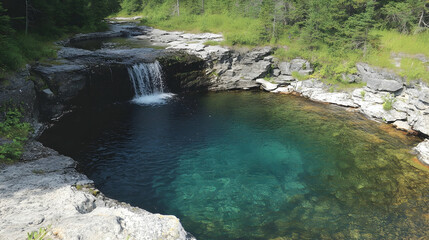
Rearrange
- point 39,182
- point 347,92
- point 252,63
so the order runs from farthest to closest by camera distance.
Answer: point 252,63 < point 347,92 < point 39,182

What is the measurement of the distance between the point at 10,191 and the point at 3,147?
11.8 feet

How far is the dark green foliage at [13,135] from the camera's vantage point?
37.3 feet

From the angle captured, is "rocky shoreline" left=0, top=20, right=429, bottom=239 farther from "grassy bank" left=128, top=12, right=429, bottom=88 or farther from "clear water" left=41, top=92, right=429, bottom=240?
"clear water" left=41, top=92, right=429, bottom=240

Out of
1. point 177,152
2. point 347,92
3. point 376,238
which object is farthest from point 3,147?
point 347,92

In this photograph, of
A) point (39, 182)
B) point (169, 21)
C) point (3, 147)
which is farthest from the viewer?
point (169, 21)

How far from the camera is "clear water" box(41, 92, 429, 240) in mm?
10820

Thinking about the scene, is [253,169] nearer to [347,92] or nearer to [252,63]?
[347,92]

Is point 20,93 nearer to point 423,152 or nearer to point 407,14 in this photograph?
point 423,152

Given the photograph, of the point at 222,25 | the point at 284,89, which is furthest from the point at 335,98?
the point at 222,25

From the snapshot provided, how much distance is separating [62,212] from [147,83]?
697 inches

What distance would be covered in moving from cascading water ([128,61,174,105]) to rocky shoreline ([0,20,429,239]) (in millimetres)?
816

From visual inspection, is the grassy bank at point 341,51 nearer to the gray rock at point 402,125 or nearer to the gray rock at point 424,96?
the gray rock at point 424,96

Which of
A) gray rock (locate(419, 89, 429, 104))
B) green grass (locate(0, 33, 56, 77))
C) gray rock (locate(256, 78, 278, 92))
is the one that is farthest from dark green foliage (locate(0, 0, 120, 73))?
gray rock (locate(419, 89, 429, 104))

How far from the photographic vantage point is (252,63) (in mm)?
28172
